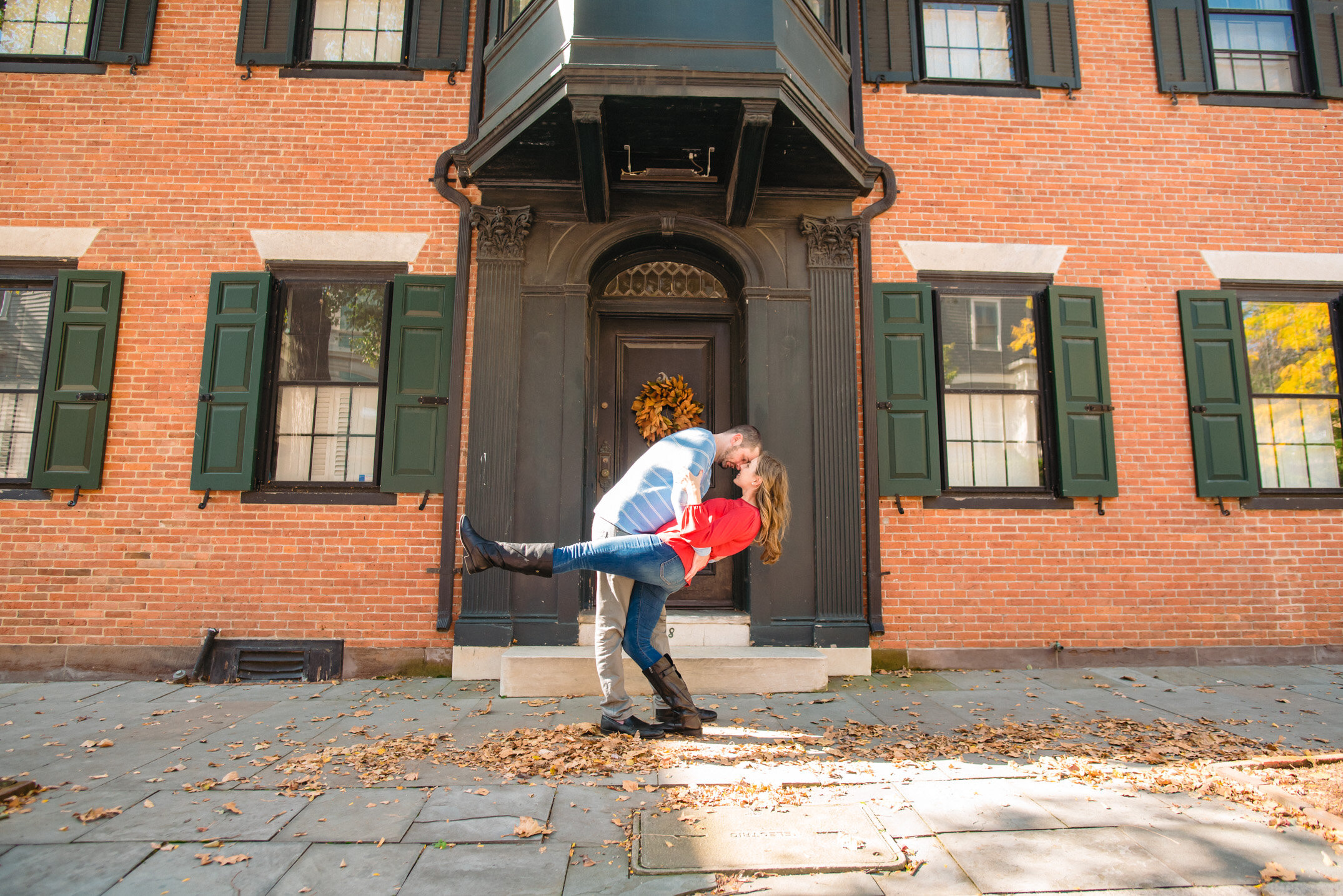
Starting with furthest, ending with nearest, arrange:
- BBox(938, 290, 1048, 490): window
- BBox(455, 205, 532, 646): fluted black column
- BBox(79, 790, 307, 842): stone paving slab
A: BBox(938, 290, 1048, 490): window < BBox(455, 205, 532, 646): fluted black column < BBox(79, 790, 307, 842): stone paving slab

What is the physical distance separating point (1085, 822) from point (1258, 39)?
7487mm

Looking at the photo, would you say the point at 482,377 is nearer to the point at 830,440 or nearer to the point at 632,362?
the point at 632,362

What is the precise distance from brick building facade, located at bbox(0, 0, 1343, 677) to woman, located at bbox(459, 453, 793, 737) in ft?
5.03

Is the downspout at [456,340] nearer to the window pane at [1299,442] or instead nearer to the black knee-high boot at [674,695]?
the black knee-high boot at [674,695]

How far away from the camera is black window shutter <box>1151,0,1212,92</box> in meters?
5.96

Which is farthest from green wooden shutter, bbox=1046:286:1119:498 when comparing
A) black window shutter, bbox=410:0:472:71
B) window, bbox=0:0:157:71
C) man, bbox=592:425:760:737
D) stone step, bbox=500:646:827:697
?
window, bbox=0:0:157:71

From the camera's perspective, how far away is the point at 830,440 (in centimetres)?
530

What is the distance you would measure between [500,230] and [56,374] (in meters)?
3.58

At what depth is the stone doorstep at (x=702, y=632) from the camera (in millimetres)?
5043

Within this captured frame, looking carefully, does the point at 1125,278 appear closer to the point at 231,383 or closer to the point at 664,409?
the point at 664,409

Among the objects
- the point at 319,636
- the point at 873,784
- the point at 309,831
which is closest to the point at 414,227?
the point at 319,636

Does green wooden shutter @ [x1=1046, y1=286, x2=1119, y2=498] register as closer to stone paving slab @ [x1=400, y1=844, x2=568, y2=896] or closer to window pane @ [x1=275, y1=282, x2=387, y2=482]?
stone paving slab @ [x1=400, y1=844, x2=568, y2=896]

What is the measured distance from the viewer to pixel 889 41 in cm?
588

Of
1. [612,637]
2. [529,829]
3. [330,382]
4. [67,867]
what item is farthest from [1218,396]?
[67,867]
